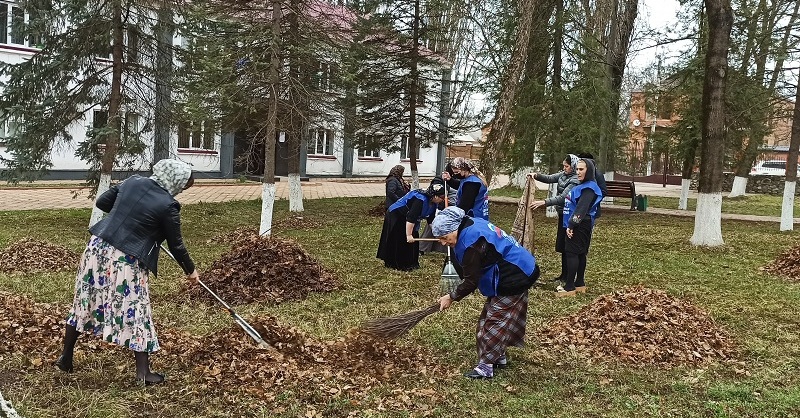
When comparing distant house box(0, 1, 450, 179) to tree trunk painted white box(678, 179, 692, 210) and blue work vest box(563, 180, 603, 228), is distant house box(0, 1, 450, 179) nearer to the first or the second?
blue work vest box(563, 180, 603, 228)

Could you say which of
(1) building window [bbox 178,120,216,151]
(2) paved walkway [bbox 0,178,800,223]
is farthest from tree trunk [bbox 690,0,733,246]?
(1) building window [bbox 178,120,216,151]

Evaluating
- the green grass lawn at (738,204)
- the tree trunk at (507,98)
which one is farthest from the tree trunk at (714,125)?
the green grass lawn at (738,204)

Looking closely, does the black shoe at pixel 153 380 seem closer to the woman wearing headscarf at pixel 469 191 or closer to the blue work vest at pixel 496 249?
the blue work vest at pixel 496 249

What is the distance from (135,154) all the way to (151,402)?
30.6 feet

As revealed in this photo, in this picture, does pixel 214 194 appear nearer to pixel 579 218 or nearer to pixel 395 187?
pixel 395 187

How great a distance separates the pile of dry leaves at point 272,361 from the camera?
4.46 m

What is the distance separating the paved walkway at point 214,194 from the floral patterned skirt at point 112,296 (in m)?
10.2

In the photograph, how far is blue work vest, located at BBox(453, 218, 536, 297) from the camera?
14.9 ft

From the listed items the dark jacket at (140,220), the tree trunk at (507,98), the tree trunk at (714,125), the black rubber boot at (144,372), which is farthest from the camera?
the tree trunk at (507,98)

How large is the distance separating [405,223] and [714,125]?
6.24 m

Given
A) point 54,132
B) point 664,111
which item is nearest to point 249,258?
point 54,132

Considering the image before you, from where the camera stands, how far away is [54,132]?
12.4 meters

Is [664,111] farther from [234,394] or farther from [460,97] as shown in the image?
[234,394]

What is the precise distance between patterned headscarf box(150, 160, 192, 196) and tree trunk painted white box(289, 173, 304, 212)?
12078mm
